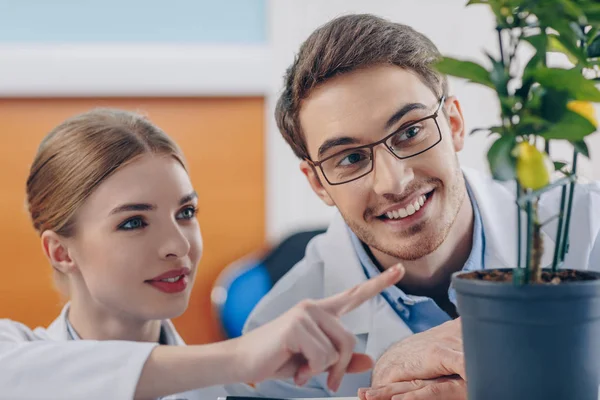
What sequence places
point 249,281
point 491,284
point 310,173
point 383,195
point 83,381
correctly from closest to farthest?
point 491,284
point 83,381
point 383,195
point 310,173
point 249,281

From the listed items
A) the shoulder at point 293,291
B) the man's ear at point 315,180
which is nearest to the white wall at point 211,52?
the shoulder at point 293,291

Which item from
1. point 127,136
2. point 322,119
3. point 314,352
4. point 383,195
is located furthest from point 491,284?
point 127,136

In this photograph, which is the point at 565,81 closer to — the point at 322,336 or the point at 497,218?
the point at 322,336

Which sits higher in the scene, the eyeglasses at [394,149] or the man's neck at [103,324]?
the eyeglasses at [394,149]

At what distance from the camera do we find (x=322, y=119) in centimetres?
108

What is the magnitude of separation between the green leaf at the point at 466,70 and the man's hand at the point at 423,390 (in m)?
0.39

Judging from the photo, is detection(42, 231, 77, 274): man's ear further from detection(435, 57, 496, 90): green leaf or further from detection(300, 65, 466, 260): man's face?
detection(435, 57, 496, 90): green leaf

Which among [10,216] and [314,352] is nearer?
[314,352]

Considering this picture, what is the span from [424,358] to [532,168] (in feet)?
1.25

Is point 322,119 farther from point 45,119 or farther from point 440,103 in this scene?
point 45,119

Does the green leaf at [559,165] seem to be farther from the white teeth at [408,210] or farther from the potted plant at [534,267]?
the white teeth at [408,210]

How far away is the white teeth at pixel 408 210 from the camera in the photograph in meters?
1.04

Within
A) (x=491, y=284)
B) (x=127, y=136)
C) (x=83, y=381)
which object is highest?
(x=127, y=136)

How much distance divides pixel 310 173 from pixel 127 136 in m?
0.31
